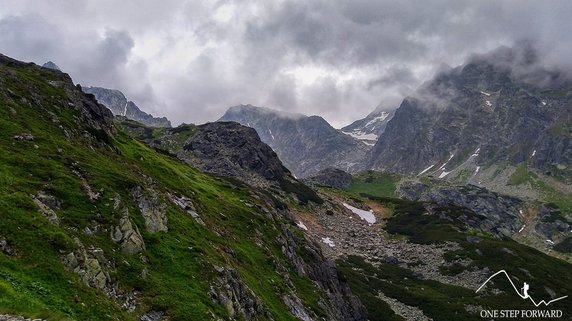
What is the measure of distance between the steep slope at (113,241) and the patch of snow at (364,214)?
364 feet

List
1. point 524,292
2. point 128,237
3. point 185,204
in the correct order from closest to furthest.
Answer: point 128,237 < point 185,204 < point 524,292

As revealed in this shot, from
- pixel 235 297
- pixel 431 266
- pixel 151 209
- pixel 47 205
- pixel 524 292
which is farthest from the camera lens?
pixel 431 266

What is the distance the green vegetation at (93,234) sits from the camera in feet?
82.3

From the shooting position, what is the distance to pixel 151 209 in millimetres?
43062

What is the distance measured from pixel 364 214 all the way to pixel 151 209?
151078 mm

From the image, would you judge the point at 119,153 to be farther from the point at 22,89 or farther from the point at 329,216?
the point at 329,216

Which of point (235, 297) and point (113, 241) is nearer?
point (113, 241)

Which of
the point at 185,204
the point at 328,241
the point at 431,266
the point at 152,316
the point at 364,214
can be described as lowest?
the point at 152,316

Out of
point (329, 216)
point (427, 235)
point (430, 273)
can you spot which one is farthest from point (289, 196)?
point (430, 273)

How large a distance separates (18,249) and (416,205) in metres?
184

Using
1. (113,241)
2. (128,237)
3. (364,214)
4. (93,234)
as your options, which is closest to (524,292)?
(364,214)

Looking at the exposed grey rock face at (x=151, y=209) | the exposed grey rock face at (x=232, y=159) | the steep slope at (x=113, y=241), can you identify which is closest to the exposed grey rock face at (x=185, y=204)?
the steep slope at (x=113, y=241)

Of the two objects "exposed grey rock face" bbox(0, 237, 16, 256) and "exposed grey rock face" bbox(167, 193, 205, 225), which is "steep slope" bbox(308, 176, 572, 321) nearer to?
"exposed grey rock face" bbox(167, 193, 205, 225)

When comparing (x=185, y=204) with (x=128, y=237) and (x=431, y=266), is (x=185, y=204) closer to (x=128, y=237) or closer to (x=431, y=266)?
(x=128, y=237)
